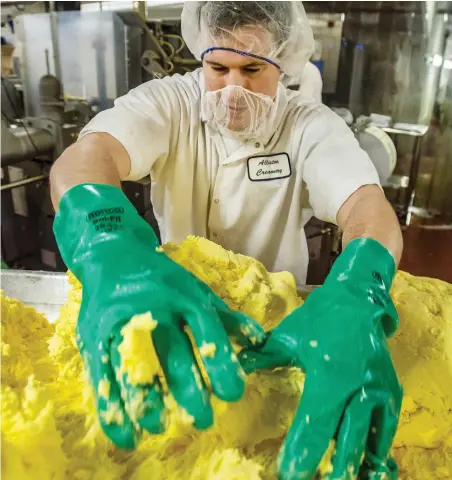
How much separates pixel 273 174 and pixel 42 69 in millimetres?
2382

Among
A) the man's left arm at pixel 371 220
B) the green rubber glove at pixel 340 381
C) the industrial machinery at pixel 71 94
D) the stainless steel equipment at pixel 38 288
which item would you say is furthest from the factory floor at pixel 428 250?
the green rubber glove at pixel 340 381

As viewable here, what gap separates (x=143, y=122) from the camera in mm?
1337

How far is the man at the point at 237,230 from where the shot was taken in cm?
72

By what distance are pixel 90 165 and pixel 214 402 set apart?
2.00 ft

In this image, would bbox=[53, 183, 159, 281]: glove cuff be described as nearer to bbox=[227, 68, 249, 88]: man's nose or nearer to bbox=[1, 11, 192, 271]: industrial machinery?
bbox=[227, 68, 249, 88]: man's nose

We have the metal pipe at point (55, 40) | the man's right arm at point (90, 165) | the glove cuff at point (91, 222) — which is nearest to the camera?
the glove cuff at point (91, 222)

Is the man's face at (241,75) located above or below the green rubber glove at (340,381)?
above

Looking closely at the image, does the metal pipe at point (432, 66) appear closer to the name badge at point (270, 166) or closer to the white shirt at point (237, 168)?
the white shirt at point (237, 168)

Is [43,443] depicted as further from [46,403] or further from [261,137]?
[261,137]

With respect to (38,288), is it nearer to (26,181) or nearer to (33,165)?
(26,181)

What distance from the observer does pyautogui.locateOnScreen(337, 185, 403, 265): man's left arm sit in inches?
40.2

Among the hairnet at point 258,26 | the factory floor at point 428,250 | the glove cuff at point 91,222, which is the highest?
the hairnet at point 258,26

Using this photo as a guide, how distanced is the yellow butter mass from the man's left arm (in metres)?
0.16

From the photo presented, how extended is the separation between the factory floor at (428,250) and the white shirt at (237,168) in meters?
2.51
